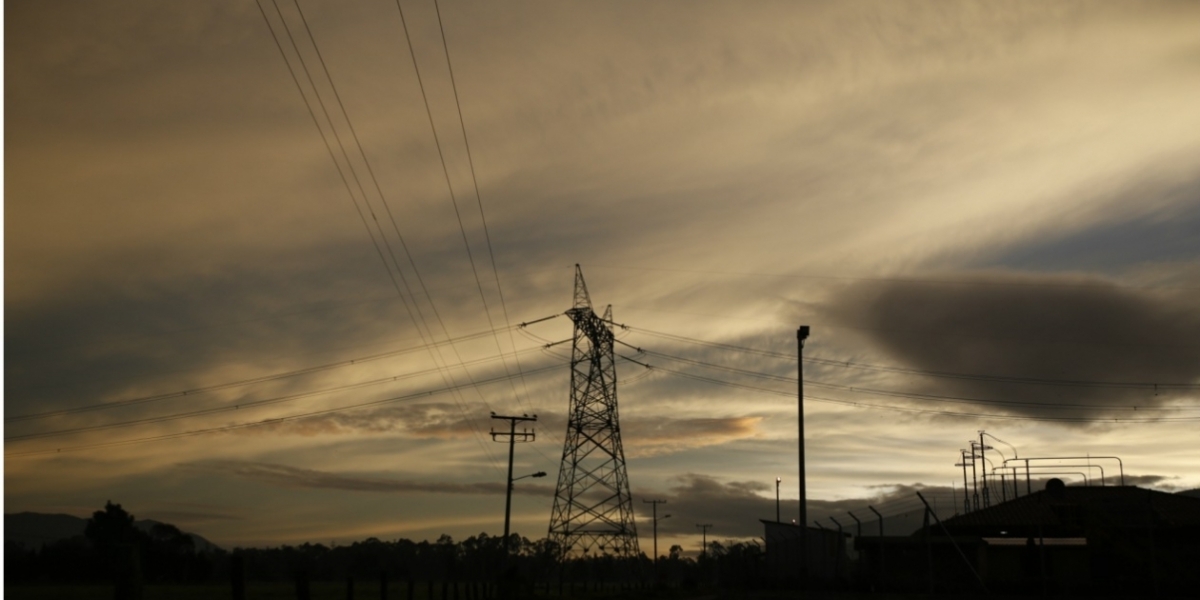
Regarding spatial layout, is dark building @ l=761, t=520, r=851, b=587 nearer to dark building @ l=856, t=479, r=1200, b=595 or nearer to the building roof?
dark building @ l=856, t=479, r=1200, b=595

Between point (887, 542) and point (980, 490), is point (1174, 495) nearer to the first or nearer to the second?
point (887, 542)

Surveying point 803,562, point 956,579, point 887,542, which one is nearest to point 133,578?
point 803,562

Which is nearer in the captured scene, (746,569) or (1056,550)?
(1056,550)

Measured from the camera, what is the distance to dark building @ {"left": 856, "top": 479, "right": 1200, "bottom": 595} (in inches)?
1635

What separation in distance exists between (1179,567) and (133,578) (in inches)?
1696

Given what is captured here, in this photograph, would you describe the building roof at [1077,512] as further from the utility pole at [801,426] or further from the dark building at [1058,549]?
the utility pole at [801,426]

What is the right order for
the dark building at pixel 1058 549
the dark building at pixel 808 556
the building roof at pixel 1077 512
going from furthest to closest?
the building roof at pixel 1077 512
the dark building at pixel 808 556
the dark building at pixel 1058 549

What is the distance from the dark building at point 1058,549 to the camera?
41.5 meters

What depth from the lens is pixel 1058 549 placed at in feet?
161

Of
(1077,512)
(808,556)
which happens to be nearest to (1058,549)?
(1077,512)

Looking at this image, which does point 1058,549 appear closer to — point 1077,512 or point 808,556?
point 1077,512

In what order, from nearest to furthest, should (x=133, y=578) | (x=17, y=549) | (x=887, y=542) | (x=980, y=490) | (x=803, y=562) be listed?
1. (x=133, y=578)
2. (x=17, y=549)
3. (x=803, y=562)
4. (x=887, y=542)
5. (x=980, y=490)

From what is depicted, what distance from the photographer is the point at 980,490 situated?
87062 mm

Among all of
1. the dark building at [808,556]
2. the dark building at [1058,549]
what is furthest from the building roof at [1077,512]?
the dark building at [808,556]
